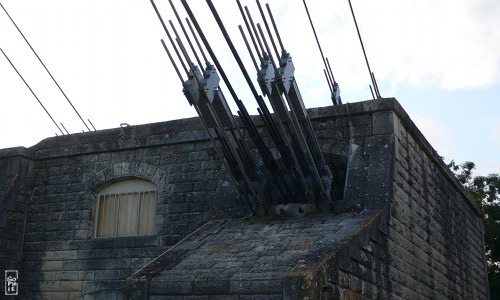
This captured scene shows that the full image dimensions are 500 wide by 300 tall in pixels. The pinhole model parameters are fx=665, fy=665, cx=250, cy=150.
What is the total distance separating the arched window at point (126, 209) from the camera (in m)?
11.3

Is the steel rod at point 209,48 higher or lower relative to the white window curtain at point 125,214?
higher

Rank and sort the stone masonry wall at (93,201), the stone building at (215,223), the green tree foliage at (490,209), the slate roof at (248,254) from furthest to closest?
the green tree foliage at (490,209) < the stone masonry wall at (93,201) < the stone building at (215,223) < the slate roof at (248,254)

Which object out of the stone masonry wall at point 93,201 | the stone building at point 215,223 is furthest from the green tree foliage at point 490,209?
the stone masonry wall at point 93,201

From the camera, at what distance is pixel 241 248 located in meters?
8.38

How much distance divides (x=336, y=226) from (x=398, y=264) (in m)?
1.24

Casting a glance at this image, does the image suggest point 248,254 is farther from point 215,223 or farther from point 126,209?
point 126,209

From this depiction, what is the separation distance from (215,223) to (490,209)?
1383 centimetres

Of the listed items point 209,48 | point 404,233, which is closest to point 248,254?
point 209,48

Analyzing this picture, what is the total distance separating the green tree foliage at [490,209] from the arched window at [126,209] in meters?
10.9

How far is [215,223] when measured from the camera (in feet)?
32.6

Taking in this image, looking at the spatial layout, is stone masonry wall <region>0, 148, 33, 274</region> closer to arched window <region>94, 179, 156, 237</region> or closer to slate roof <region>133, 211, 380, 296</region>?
arched window <region>94, 179, 156, 237</region>

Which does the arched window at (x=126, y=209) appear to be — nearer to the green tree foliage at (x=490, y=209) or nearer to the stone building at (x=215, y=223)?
the stone building at (x=215, y=223)

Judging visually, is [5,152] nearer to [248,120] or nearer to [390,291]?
[248,120]

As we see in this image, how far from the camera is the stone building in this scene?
7.71 meters
